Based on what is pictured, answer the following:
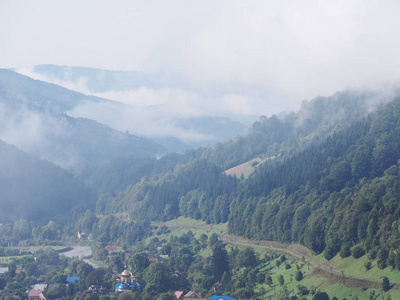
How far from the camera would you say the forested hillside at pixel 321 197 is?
287 ft

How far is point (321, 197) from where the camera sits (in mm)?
112125

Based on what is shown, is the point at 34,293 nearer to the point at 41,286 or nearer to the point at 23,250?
the point at 41,286

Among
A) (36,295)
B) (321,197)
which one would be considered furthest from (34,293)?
(321,197)

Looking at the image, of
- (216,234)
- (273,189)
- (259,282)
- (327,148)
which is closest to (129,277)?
(259,282)

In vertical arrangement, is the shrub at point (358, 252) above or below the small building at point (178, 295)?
above

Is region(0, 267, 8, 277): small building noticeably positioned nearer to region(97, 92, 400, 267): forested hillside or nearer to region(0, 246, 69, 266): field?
region(0, 246, 69, 266): field

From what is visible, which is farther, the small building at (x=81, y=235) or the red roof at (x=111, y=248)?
the small building at (x=81, y=235)

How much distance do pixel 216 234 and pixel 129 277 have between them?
42.0 meters

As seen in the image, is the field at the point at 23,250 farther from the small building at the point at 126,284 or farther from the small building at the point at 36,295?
the small building at the point at 126,284

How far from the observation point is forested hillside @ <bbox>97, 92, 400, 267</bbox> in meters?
87.4

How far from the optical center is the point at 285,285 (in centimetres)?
8569

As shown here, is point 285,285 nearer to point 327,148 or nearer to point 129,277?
point 129,277

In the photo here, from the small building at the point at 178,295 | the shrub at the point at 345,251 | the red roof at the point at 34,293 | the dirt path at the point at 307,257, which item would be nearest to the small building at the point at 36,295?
the red roof at the point at 34,293

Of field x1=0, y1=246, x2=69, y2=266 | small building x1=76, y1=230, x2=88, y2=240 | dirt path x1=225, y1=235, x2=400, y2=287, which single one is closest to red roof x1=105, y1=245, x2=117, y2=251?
field x1=0, y1=246, x2=69, y2=266
